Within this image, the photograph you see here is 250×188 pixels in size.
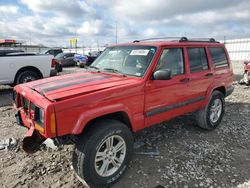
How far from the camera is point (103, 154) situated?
2.96 m

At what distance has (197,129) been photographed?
4.96 meters

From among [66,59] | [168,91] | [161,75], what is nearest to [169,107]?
[168,91]

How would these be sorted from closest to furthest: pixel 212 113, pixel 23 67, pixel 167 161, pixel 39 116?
1. pixel 39 116
2. pixel 167 161
3. pixel 212 113
4. pixel 23 67

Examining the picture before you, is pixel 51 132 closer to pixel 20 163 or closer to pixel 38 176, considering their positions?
pixel 38 176

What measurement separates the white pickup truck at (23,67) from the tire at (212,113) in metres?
6.34

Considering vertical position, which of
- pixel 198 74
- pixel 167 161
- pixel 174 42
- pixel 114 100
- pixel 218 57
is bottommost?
pixel 167 161

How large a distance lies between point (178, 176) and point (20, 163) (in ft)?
8.20

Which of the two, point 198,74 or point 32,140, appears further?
point 198,74

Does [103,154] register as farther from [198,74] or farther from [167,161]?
[198,74]

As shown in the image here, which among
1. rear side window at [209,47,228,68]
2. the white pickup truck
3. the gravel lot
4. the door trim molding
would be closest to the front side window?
the door trim molding

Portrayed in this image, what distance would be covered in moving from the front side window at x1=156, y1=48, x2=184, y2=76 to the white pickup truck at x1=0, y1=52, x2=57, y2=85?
6.25 meters

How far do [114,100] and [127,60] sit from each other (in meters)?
1.09

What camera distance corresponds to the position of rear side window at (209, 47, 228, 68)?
479 cm

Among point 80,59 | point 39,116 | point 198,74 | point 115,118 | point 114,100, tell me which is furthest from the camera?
point 80,59
